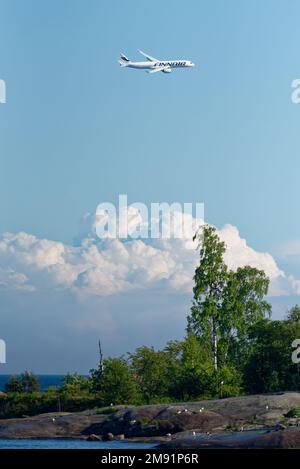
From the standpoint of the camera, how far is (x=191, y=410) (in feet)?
258

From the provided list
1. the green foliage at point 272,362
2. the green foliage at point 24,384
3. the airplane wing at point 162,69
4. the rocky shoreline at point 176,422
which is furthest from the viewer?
the airplane wing at point 162,69

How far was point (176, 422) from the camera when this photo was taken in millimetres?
76375

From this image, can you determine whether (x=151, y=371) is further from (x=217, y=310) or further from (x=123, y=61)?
(x=123, y=61)

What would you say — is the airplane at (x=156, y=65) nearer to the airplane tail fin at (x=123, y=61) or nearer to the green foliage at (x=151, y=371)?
the airplane tail fin at (x=123, y=61)

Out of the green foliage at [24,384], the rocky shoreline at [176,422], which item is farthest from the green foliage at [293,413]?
the green foliage at [24,384]

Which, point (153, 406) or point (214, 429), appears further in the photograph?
point (153, 406)

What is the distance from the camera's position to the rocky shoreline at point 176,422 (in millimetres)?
71938

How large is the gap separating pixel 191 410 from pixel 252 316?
76.8 ft

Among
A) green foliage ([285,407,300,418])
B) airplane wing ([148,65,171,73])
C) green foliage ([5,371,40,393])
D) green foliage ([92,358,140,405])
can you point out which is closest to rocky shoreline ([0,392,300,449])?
green foliage ([285,407,300,418])

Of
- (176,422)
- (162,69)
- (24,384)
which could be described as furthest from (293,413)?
(162,69)

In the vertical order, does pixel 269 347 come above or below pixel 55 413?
above
